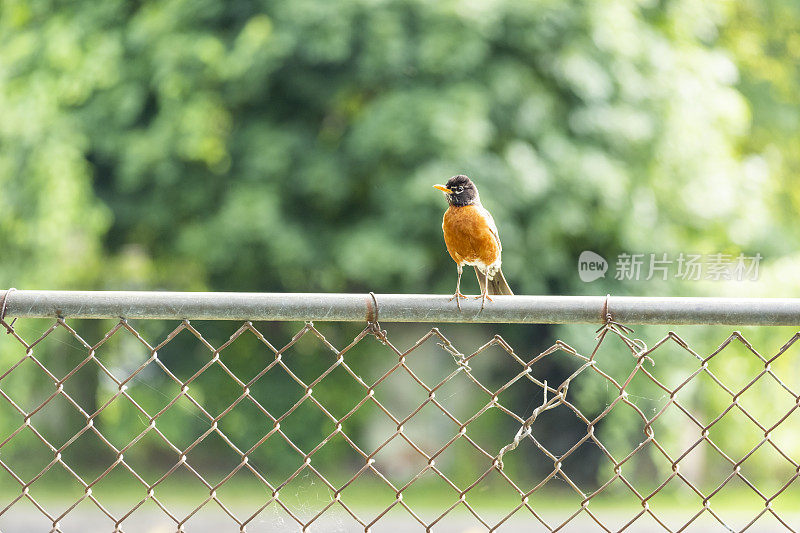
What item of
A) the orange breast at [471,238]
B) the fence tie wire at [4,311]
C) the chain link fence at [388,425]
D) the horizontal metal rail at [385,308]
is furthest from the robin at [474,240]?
the chain link fence at [388,425]

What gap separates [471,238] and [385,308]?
874 millimetres

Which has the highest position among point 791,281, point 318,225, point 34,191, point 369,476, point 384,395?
point 34,191

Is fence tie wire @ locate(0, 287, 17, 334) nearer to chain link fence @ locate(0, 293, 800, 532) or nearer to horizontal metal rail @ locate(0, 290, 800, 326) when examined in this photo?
horizontal metal rail @ locate(0, 290, 800, 326)

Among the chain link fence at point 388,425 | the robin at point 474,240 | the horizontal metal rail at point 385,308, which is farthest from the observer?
the chain link fence at point 388,425

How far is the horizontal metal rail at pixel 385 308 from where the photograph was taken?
134 centimetres

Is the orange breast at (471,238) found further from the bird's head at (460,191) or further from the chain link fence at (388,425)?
the chain link fence at (388,425)

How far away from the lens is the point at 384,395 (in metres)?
8.19

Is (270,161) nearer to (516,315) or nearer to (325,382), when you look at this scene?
(325,382)

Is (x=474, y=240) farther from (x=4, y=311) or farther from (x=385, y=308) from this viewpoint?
(x=4, y=311)

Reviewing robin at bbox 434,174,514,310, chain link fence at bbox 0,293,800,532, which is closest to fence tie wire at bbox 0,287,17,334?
robin at bbox 434,174,514,310

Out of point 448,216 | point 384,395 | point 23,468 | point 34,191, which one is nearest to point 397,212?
point 384,395

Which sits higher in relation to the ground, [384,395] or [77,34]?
[77,34]

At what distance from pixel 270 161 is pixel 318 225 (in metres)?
0.71

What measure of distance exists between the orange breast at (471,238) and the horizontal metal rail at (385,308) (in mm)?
815
